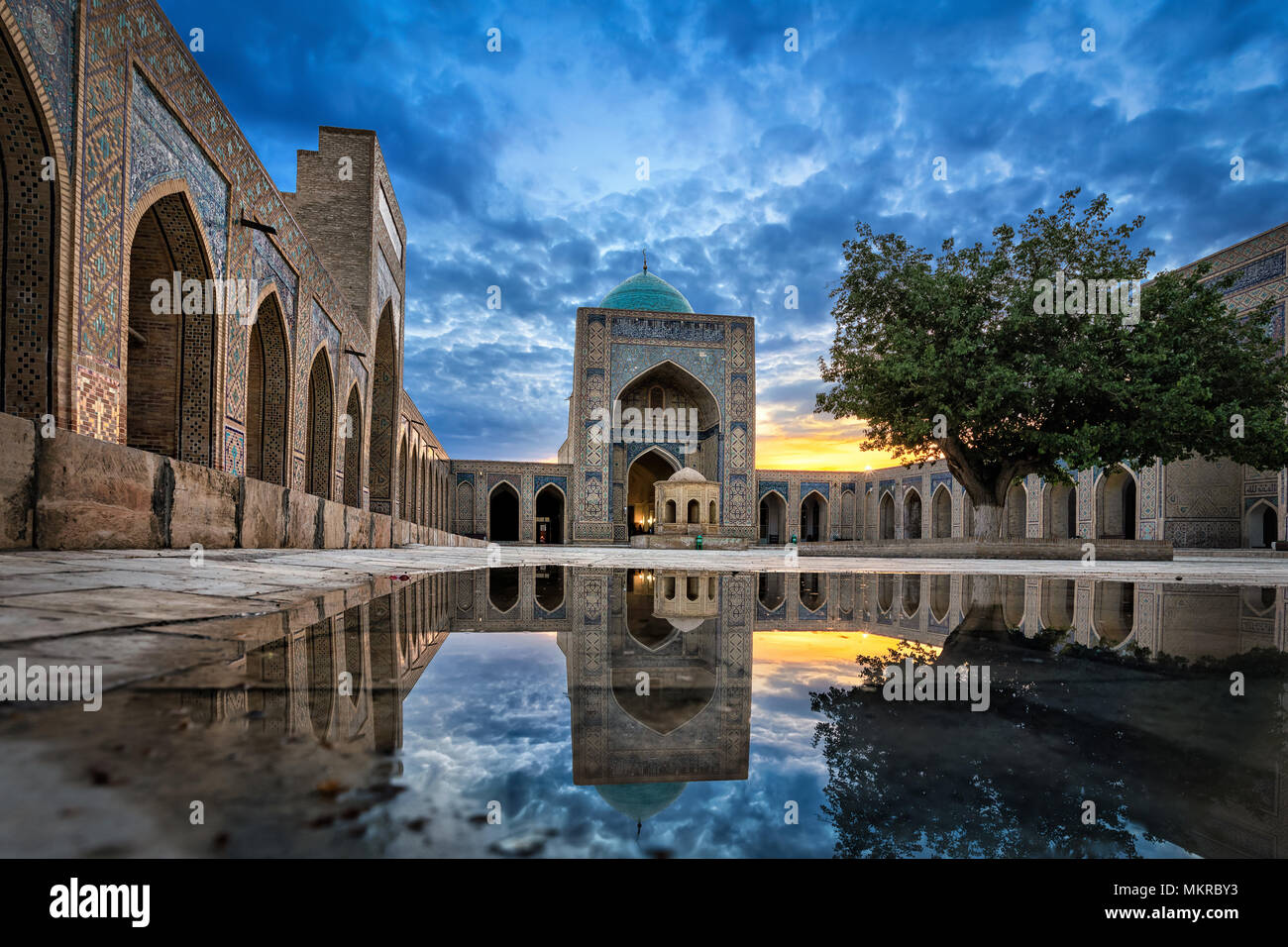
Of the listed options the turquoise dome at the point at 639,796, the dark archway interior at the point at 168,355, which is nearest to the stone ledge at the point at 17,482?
the turquoise dome at the point at 639,796

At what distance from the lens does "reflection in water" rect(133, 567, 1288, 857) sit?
470mm

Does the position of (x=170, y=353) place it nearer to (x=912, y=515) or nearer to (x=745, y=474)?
(x=745, y=474)

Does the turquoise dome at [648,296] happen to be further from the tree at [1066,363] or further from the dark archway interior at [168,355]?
the dark archway interior at [168,355]

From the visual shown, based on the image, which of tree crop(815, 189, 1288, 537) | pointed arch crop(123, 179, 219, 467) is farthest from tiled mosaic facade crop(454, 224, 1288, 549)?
pointed arch crop(123, 179, 219, 467)

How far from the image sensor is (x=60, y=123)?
3836 millimetres

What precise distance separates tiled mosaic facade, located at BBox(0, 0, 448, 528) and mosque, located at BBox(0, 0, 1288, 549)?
0.7 inches

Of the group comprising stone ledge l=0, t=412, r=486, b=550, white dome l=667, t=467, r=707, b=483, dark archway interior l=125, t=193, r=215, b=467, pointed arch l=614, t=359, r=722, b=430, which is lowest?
stone ledge l=0, t=412, r=486, b=550

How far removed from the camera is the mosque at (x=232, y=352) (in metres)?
3.48

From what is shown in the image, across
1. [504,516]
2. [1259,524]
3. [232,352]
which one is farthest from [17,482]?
[504,516]

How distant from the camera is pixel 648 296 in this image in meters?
21.8

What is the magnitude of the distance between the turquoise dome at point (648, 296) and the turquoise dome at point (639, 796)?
2165cm

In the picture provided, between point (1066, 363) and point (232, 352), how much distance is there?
30.9 feet

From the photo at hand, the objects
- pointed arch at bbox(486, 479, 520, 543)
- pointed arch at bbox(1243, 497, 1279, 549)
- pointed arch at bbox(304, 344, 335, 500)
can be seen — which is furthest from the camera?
pointed arch at bbox(486, 479, 520, 543)

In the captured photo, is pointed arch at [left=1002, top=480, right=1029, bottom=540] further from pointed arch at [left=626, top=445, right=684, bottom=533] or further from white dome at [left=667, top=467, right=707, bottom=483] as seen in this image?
pointed arch at [left=626, top=445, right=684, bottom=533]
